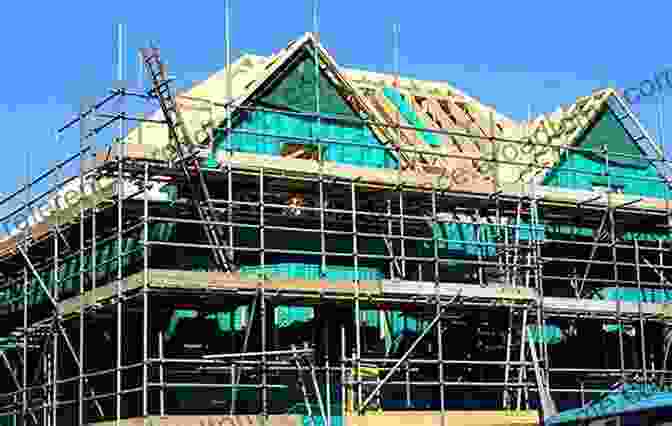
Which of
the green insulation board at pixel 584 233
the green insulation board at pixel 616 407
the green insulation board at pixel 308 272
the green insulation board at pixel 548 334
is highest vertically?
the green insulation board at pixel 584 233

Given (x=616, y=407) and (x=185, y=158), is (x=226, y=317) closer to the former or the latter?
(x=185, y=158)

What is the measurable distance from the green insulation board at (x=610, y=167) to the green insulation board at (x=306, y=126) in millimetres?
4951

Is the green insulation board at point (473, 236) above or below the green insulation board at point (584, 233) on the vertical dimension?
below

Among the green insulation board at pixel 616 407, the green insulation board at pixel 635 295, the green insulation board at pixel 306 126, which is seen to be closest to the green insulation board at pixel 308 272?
the green insulation board at pixel 306 126

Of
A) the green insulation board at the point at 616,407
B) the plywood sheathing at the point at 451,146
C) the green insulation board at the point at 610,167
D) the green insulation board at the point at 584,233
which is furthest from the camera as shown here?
the green insulation board at the point at 610,167

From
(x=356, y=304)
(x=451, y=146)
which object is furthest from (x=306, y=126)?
(x=356, y=304)

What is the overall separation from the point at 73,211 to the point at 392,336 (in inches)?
279

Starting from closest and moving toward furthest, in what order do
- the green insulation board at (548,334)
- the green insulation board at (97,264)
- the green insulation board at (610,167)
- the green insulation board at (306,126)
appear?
1. the green insulation board at (97,264)
2. the green insulation board at (306,126)
3. the green insulation board at (548,334)
4. the green insulation board at (610,167)

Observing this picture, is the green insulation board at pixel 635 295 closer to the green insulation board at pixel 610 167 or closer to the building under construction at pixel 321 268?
the building under construction at pixel 321 268

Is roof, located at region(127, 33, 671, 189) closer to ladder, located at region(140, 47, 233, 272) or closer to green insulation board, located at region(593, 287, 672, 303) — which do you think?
ladder, located at region(140, 47, 233, 272)

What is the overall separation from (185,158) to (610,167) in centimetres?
1227

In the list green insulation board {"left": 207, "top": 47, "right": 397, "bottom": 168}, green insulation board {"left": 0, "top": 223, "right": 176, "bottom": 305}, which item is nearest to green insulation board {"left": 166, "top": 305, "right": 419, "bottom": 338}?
green insulation board {"left": 0, "top": 223, "right": 176, "bottom": 305}

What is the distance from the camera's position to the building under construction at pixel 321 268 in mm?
25344
